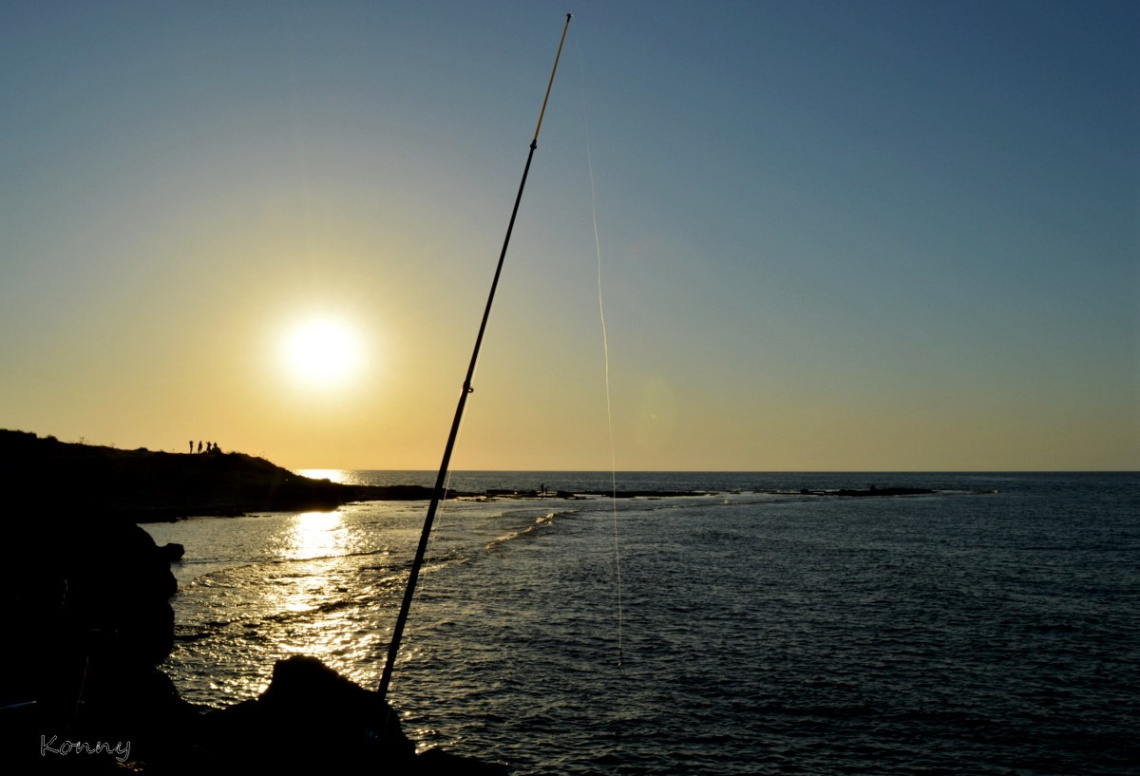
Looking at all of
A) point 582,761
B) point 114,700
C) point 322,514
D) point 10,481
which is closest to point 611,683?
point 582,761

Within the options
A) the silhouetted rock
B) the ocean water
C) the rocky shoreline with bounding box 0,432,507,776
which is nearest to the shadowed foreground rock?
the rocky shoreline with bounding box 0,432,507,776

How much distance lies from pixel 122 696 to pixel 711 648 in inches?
774

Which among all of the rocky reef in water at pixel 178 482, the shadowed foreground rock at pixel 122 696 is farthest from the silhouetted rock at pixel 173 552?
the shadowed foreground rock at pixel 122 696

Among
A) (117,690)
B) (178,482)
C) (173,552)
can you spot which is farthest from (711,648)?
(178,482)

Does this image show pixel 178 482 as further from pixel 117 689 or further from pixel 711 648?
pixel 117 689

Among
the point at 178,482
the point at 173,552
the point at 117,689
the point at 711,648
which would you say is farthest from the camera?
the point at 178,482

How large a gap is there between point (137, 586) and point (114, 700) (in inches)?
485

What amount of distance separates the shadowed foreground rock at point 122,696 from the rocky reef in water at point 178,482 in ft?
134

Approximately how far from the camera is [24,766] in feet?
26.9

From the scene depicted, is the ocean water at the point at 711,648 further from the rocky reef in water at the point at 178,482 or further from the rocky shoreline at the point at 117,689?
the rocky reef in water at the point at 178,482

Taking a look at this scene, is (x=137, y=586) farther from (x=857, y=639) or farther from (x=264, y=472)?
(x=264, y=472)

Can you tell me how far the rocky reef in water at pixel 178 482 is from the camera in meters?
80.4

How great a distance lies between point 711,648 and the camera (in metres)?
27.5

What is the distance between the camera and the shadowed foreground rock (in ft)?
29.1
